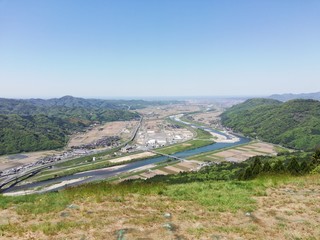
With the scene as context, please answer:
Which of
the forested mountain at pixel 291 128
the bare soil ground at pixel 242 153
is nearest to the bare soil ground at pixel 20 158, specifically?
the bare soil ground at pixel 242 153

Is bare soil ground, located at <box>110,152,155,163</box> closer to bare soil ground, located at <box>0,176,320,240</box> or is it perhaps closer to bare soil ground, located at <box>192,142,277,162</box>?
bare soil ground, located at <box>192,142,277,162</box>

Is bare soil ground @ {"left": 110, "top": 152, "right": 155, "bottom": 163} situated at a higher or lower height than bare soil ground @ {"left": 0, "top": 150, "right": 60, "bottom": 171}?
higher

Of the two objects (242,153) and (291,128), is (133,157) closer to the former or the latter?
(242,153)

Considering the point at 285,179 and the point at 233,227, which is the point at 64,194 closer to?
the point at 233,227

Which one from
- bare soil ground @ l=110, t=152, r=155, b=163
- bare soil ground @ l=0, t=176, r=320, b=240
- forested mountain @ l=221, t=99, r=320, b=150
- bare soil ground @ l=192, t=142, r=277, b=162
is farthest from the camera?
forested mountain @ l=221, t=99, r=320, b=150

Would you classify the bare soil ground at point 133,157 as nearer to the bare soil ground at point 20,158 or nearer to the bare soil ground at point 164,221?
the bare soil ground at point 20,158

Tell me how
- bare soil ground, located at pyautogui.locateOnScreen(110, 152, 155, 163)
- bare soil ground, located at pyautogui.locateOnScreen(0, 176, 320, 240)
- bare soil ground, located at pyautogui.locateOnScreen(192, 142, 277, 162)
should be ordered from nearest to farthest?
1. bare soil ground, located at pyautogui.locateOnScreen(0, 176, 320, 240)
2. bare soil ground, located at pyautogui.locateOnScreen(192, 142, 277, 162)
3. bare soil ground, located at pyautogui.locateOnScreen(110, 152, 155, 163)

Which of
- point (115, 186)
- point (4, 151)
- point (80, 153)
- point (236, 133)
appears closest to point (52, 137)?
point (4, 151)

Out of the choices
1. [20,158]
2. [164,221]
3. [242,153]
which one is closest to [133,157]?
[242,153]

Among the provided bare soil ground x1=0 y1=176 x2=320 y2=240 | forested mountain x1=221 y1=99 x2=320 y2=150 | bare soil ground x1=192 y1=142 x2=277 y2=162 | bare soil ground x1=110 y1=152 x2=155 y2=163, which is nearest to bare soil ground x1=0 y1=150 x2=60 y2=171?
bare soil ground x1=110 y1=152 x2=155 y2=163
